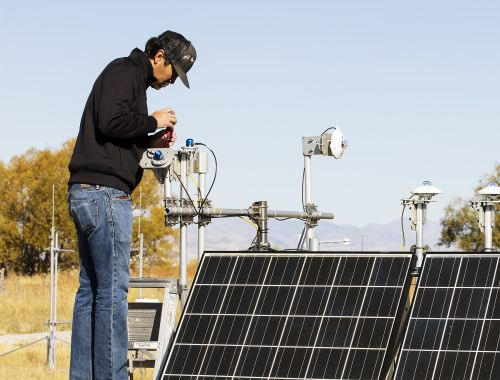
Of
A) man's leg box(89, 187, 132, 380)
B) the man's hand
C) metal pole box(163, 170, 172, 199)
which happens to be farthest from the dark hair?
metal pole box(163, 170, 172, 199)

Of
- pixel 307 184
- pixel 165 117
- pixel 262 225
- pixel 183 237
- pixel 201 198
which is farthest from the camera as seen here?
pixel 307 184

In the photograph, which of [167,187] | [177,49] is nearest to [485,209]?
[167,187]

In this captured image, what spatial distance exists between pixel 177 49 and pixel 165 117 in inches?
17.2

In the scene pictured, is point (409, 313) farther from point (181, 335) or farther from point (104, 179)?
point (104, 179)

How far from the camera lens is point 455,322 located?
7242 mm

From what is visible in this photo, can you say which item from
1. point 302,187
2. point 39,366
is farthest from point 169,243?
point 302,187

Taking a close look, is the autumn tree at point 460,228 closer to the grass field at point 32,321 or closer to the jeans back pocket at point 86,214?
the grass field at point 32,321

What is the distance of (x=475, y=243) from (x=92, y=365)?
127 ft

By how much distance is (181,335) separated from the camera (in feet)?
25.4

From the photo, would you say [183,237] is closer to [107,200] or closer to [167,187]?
[167,187]

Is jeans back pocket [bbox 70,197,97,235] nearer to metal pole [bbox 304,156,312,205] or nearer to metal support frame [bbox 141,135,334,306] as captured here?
Answer: metal support frame [bbox 141,135,334,306]

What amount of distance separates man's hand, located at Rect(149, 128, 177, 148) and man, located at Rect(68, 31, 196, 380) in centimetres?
43

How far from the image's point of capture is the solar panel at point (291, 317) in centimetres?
730

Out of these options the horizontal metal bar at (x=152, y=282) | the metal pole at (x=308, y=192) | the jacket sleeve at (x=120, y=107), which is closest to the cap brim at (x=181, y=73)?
the jacket sleeve at (x=120, y=107)
